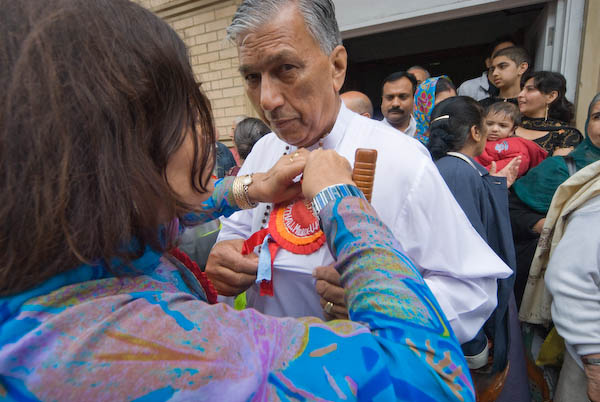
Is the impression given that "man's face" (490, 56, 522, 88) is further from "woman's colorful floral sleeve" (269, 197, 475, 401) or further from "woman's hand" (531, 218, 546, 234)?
"woman's colorful floral sleeve" (269, 197, 475, 401)

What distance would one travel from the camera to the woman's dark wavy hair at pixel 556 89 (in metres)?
3.59

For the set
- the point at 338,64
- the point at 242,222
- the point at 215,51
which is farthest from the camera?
the point at 215,51

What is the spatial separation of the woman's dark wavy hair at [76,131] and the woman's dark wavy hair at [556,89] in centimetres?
415

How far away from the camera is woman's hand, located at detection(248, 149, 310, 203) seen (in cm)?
105

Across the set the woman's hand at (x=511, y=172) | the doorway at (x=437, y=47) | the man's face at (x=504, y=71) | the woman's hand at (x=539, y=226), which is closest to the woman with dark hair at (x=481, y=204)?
the woman's hand at (x=539, y=226)

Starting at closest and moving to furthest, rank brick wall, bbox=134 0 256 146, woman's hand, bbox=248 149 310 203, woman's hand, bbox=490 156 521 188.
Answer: woman's hand, bbox=248 149 310 203 → woman's hand, bbox=490 156 521 188 → brick wall, bbox=134 0 256 146

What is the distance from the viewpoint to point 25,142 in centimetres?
51

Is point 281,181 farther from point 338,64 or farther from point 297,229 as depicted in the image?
point 338,64

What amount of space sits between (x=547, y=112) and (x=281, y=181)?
12.7ft

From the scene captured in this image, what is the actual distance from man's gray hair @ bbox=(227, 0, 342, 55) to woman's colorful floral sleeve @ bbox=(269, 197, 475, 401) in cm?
84

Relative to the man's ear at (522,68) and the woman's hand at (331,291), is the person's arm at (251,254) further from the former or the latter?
the man's ear at (522,68)

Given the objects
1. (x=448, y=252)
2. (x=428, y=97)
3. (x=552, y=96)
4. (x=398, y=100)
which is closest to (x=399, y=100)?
(x=398, y=100)

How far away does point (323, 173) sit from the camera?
33.4 inches

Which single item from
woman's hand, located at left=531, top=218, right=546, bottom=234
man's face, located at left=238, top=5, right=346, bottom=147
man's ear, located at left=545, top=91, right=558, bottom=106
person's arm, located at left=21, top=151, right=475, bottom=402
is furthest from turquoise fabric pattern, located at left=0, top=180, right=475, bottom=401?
man's ear, located at left=545, top=91, right=558, bottom=106
